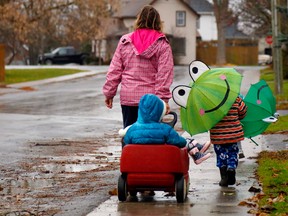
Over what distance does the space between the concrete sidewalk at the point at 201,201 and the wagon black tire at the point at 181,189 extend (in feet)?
0.22

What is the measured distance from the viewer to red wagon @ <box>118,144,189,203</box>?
335 inches

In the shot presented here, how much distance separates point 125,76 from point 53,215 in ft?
6.61

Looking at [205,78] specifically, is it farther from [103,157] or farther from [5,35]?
[5,35]

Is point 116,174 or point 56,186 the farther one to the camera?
point 116,174

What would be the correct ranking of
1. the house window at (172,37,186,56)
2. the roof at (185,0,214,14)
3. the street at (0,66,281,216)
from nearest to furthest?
the street at (0,66,281,216)
the house window at (172,37,186,56)
the roof at (185,0,214,14)

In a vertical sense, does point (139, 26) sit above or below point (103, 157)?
above

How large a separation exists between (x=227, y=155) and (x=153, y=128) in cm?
149

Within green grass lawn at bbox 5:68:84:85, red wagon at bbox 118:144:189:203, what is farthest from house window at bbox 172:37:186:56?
red wagon at bbox 118:144:189:203

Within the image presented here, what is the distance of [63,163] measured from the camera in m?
12.0

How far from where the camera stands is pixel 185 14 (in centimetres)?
7694

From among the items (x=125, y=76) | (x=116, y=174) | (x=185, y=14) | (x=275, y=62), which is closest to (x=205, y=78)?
(x=125, y=76)

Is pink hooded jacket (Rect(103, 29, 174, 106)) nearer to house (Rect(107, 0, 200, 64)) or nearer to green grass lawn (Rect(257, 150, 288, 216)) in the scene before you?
green grass lawn (Rect(257, 150, 288, 216))

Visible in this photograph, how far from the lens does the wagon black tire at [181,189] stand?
8453 mm

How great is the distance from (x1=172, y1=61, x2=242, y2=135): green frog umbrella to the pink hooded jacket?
0.36m
